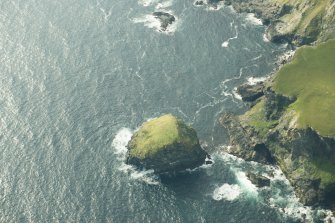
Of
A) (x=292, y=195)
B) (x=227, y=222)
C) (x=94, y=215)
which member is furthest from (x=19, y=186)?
(x=292, y=195)

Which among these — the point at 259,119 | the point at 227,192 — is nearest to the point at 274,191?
the point at 227,192

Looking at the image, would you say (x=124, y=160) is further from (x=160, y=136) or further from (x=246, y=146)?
(x=246, y=146)

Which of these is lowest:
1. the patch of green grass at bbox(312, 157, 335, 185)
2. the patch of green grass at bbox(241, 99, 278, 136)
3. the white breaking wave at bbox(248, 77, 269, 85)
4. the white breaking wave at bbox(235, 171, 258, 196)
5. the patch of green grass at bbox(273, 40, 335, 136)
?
the white breaking wave at bbox(235, 171, 258, 196)

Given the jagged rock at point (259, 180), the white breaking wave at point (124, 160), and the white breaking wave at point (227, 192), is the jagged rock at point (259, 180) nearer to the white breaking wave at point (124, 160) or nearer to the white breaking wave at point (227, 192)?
the white breaking wave at point (227, 192)

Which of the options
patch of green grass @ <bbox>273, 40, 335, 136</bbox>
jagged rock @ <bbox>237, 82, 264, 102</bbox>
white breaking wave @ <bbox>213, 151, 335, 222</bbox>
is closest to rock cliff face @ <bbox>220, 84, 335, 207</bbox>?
white breaking wave @ <bbox>213, 151, 335, 222</bbox>

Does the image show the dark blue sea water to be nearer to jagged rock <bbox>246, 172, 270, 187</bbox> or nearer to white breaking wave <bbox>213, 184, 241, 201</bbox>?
white breaking wave <bbox>213, 184, 241, 201</bbox>
